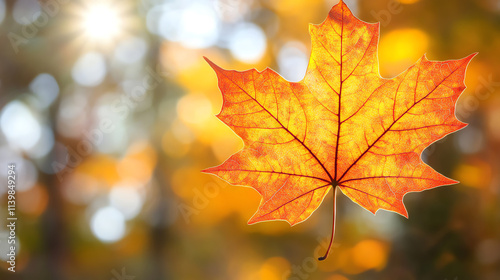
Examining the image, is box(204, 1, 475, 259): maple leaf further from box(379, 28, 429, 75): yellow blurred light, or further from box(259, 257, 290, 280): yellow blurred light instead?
box(259, 257, 290, 280): yellow blurred light

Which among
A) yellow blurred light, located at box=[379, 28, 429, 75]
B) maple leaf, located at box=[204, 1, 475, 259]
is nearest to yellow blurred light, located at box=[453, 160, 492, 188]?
yellow blurred light, located at box=[379, 28, 429, 75]

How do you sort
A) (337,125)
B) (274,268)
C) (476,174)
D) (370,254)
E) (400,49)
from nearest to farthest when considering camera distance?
(337,125) → (476,174) → (400,49) → (370,254) → (274,268)

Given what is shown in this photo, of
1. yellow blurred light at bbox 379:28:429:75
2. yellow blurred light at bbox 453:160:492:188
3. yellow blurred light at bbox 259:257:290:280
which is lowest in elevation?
yellow blurred light at bbox 259:257:290:280

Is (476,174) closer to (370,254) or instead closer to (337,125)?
(370,254)

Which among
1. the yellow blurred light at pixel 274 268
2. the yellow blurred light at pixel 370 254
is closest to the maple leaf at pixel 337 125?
the yellow blurred light at pixel 370 254

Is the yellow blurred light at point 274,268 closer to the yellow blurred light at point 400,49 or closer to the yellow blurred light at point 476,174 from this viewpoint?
the yellow blurred light at point 476,174

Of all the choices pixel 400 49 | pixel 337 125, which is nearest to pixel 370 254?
pixel 400 49
